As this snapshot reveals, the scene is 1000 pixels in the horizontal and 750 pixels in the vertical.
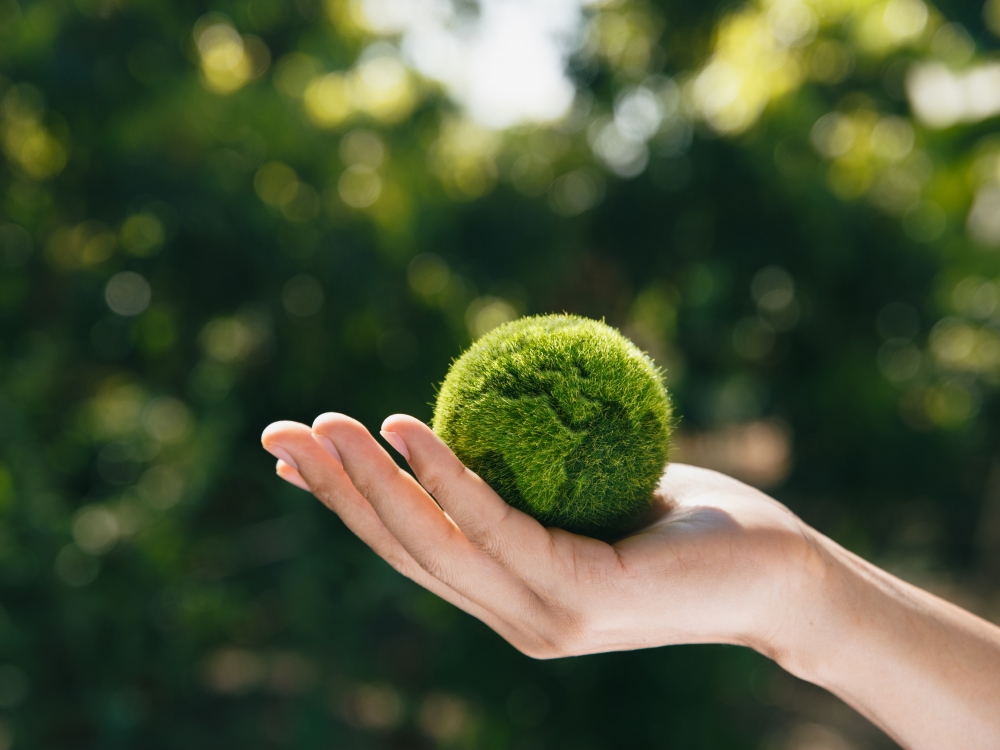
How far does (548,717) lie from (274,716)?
1.60 metres

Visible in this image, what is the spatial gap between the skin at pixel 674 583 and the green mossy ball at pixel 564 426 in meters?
0.10

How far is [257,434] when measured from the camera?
11.5ft

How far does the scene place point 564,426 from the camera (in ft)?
4.47

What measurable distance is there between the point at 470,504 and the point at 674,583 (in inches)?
16.9

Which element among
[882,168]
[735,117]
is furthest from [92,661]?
[882,168]

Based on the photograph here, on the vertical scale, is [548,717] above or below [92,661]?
below

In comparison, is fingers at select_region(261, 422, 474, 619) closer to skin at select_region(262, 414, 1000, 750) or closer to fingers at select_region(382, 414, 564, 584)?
skin at select_region(262, 414, 1000, 750)

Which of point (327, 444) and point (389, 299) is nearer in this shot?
point (327, 444)

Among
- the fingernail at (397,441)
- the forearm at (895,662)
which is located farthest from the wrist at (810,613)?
the fingernail at (397,441)

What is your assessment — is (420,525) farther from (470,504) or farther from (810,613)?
(810,613)

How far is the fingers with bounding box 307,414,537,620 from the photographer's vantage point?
3.92 feet

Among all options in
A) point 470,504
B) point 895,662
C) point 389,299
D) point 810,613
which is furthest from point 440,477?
point 389,299

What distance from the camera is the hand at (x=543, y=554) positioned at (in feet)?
3.94

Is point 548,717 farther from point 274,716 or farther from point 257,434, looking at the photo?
point 257,434
